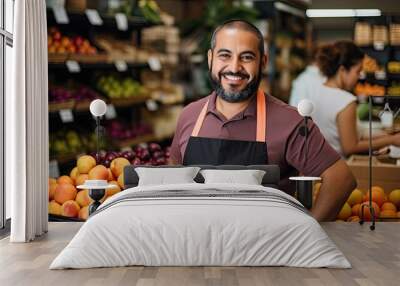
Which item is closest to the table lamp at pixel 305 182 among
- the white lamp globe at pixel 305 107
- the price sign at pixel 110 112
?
the white lamp globe at pixel 305 107

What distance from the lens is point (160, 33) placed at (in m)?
9.04

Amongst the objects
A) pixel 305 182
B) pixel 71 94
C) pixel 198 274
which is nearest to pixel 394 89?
pixel 305 182

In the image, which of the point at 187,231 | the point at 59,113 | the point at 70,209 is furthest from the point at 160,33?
the point at 187,231

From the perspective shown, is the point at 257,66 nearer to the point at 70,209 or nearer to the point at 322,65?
the point at 322,65

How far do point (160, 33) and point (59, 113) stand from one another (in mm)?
2165

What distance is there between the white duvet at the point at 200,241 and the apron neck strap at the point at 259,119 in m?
1.91

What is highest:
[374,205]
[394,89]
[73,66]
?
[73,66]

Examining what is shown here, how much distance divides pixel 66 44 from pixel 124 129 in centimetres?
129

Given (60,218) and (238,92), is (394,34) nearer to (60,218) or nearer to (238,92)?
(238,92)

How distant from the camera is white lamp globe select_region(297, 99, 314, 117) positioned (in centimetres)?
630

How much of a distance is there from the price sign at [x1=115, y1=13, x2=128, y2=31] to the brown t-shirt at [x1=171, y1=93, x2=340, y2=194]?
2.04 meters

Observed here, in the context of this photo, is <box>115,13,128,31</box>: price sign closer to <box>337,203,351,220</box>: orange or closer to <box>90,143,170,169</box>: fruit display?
<box>90,143,170,169</box>: fruit display

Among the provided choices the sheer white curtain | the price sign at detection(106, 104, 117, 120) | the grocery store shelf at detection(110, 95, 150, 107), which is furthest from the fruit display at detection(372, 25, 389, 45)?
the sheer white curtain

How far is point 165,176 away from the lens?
19.6ft
